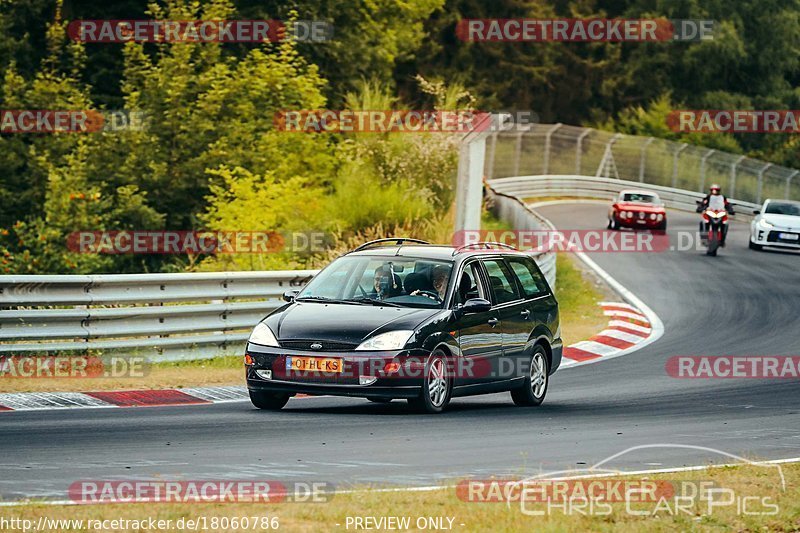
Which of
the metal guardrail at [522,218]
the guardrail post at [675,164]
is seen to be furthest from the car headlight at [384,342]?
the guardrail post at [675,164]

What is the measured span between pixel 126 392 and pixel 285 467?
4.86 m

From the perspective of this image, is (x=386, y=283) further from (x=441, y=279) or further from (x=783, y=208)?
(x=783, y=208)

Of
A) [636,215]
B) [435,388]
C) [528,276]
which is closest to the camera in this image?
[435,388]

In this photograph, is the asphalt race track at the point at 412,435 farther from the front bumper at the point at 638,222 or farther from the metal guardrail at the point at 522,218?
the front bumper at the point at 638,222

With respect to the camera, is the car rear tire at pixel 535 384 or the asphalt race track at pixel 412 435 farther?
the car rear tire at pixel 535 384

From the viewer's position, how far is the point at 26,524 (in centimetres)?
695

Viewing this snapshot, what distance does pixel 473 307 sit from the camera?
41.5ft

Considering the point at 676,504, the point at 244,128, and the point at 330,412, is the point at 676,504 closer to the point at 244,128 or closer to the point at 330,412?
the point at 330,412

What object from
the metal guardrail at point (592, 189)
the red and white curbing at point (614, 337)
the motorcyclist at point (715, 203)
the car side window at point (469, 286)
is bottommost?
the red and white curbing at point (614, 337)

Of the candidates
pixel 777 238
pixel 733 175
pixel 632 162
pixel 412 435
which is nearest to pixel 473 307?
pixel 412 435

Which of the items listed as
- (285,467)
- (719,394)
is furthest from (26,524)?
(719,394)

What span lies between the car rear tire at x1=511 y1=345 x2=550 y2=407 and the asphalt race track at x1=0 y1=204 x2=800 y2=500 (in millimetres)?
187

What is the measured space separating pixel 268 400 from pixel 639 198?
31.4m

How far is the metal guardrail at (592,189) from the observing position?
5797 centimetres
